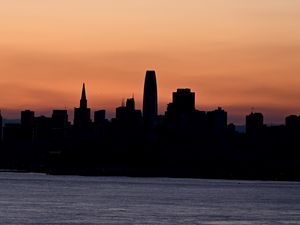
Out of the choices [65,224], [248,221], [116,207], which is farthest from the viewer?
[116,207]

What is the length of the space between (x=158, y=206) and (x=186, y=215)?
26.5 m

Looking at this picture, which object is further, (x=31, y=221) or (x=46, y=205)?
(x=46, y=205)

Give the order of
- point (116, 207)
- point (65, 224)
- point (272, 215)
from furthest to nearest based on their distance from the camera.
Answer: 1. point (116, 207)
2. point (272, 215)
3. point (65, 224)

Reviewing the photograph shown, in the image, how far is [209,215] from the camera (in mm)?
167750

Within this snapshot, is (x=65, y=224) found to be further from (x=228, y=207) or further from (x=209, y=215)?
(x=228, y=207)

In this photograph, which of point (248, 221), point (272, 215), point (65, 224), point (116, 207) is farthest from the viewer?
point (116, 207)

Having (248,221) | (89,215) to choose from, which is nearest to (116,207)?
(89,215)

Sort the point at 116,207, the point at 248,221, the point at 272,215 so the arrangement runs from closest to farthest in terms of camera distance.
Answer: the point at 248,221, the point at 272,215, the point at 116,207

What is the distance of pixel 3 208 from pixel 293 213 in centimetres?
3769

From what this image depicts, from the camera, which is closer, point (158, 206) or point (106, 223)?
point (106, 223)

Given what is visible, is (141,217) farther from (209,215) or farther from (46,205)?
(46,205)

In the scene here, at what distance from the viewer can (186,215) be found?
547 feet

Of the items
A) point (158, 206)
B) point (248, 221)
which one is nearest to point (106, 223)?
point (248, 221)

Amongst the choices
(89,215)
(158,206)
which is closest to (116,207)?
(158,206)
